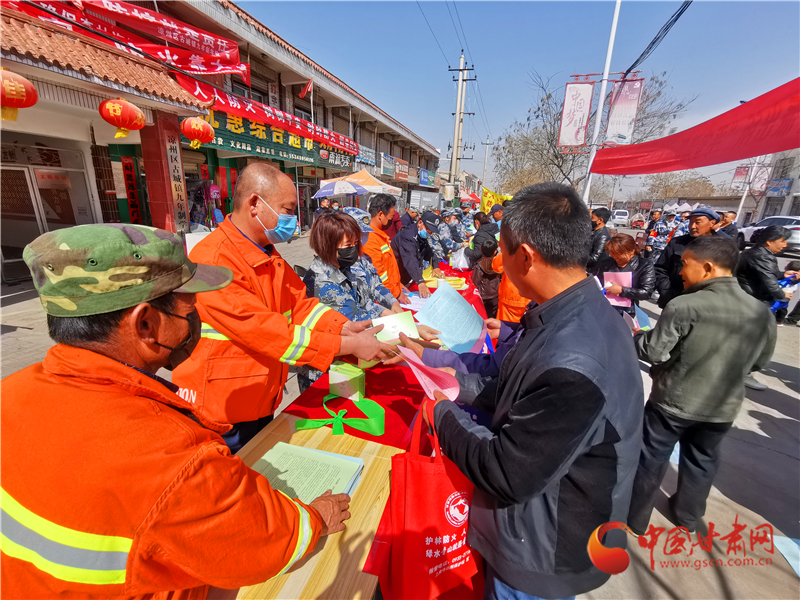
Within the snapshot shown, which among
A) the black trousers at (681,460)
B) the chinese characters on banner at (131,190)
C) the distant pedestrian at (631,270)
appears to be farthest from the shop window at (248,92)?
the black trousers at (681,460)

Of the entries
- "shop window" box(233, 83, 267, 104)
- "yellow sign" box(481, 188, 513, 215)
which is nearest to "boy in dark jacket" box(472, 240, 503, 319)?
"yellow sign" box(481, 188, 513, 215)

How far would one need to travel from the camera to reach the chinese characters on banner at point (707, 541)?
83.7 inches

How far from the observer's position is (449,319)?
1.99m

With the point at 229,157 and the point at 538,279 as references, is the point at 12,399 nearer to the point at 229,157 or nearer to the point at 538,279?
the point at 538,279

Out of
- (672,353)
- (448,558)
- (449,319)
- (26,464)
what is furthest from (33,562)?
(672,353)

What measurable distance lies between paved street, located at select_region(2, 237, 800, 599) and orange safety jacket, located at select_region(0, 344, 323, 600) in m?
2.17

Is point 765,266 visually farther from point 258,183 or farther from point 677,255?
point 258,183

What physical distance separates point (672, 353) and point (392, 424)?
1.74 metres

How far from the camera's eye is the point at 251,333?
1526 mm

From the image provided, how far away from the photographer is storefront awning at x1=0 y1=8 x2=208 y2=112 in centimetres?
428

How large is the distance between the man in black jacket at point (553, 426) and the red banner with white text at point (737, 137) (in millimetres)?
1480

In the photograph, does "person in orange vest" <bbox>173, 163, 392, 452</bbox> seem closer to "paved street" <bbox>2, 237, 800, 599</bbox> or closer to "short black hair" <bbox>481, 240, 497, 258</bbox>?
"paved street" <bbox>2, 237, 800, 599</bbox>

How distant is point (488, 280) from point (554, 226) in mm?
3394

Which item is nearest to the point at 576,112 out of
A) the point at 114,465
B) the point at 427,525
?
the point at 427,525
